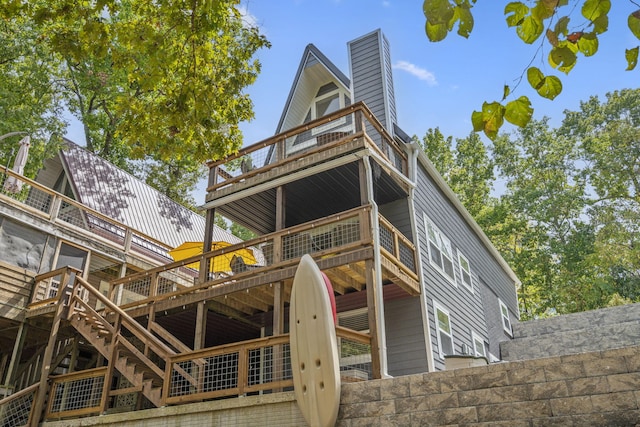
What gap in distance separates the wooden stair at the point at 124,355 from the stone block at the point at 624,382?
6744 millimetres

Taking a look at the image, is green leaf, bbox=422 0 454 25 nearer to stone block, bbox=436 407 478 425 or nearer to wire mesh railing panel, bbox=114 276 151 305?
stone block, bbox=436 407 478 425

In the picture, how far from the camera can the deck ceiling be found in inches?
479

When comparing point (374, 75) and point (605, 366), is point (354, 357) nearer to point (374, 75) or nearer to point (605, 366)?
point (605, 366)

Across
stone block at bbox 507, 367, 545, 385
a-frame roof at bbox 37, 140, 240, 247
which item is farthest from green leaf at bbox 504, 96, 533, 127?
a-frame roof at bbox 37, 140, 240, 247

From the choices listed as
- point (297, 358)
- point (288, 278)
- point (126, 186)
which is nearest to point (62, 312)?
point (288, 278)

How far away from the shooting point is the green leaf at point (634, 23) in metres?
2.63

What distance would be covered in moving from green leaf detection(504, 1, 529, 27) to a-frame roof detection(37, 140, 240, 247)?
16.5 metres

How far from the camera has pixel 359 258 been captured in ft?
32.2

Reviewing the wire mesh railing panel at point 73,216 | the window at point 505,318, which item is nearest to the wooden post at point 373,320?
the wire mesh railing panel at point 73,216

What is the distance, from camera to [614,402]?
5285mm

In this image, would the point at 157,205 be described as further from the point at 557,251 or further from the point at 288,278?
the point at 557,251

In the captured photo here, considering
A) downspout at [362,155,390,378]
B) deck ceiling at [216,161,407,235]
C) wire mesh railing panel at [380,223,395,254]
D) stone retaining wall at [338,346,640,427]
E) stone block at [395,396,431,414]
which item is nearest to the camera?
stone retaining wall at [338,346,640,427]

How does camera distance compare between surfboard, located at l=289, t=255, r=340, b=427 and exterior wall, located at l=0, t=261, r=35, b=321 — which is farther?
exterior wall, located at l=0, t=261, r=35, b=321

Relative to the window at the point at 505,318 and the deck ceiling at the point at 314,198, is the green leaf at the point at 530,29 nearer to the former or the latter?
the deck ceiling at the point at 314,198
